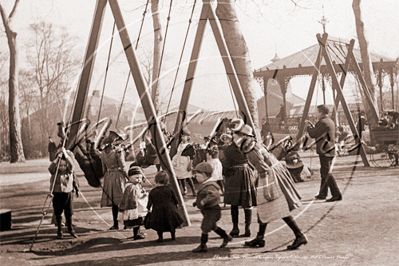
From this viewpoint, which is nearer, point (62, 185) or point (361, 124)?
point (62, 185)

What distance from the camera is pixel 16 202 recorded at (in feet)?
16.4

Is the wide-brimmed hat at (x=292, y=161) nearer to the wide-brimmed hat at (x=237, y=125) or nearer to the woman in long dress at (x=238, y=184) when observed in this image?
the woman in long dress at (x=238, y=184)

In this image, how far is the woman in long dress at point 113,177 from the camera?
500 cm

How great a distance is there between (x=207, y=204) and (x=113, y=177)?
5.60 feet

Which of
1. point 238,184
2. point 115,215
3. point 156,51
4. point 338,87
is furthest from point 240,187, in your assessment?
point 338,87

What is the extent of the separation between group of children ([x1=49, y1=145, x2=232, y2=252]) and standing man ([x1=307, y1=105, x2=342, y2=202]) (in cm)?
221

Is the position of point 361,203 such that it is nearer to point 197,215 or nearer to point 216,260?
point 197,215

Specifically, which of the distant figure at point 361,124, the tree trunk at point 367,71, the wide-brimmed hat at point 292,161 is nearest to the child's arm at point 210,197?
the wide-brimmed hat at point 292,161

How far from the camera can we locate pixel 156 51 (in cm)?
506

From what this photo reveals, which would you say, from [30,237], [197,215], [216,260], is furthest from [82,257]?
[197,215]

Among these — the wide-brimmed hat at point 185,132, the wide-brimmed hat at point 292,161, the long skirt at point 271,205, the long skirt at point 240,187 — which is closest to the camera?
the long skirt at point 271,205

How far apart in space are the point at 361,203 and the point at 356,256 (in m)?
2.10

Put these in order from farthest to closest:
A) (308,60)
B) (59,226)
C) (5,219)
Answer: (308,60), (5,219), (59,226)

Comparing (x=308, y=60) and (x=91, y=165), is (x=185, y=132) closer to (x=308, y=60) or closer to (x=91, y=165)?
(x=91, y=165)
